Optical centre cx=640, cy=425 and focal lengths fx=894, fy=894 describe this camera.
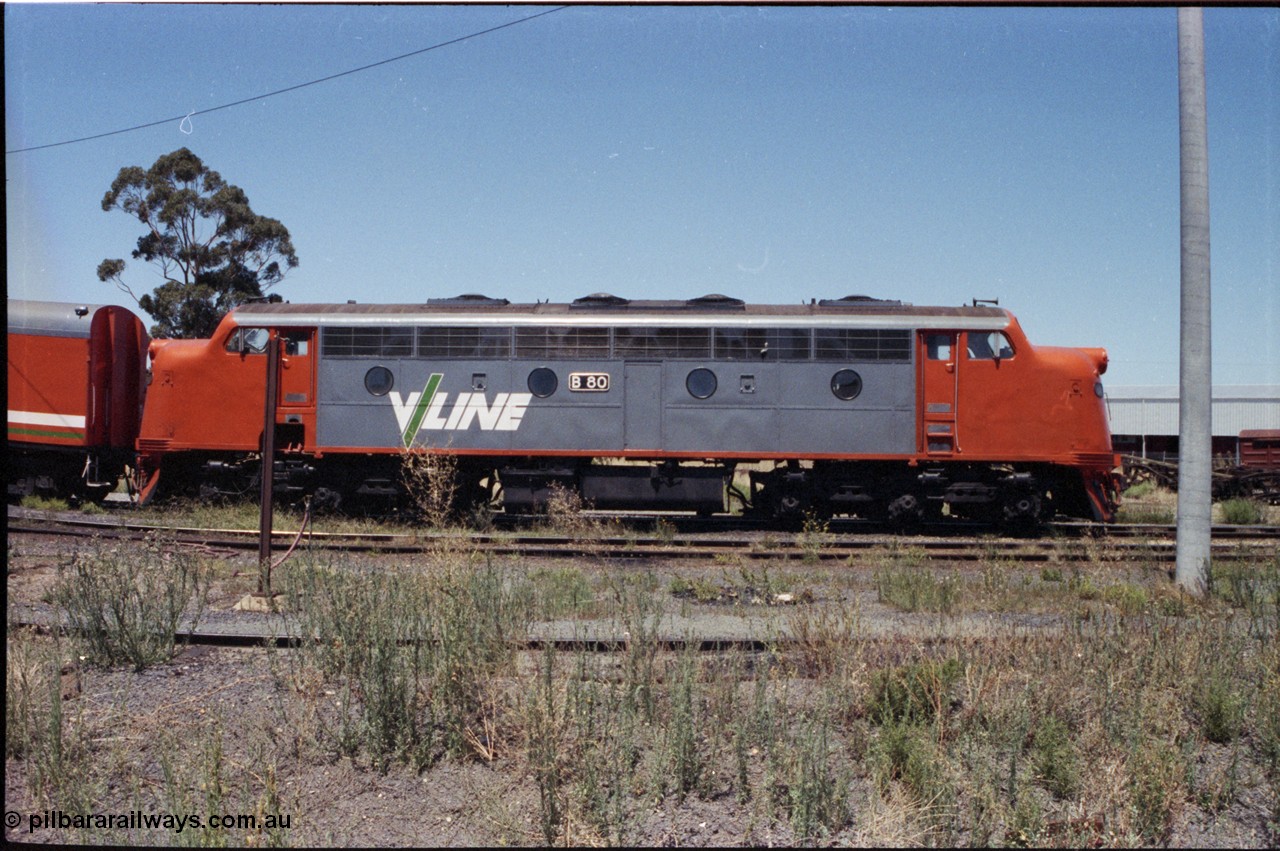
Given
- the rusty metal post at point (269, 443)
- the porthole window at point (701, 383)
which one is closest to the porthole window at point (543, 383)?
the porthole window at point (701, 383)

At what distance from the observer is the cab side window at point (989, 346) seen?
45.9ft

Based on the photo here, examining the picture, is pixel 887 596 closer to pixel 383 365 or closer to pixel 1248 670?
pixel 1248 670

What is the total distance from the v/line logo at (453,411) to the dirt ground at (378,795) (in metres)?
8.35

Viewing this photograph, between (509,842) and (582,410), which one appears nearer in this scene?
(509,842)

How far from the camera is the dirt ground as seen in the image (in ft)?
13.4

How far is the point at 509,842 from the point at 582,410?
10124 mm

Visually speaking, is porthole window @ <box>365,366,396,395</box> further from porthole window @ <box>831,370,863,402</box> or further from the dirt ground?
the dirt ground

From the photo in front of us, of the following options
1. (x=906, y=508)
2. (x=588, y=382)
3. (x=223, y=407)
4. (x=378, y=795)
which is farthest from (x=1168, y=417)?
(x=378, y=795)

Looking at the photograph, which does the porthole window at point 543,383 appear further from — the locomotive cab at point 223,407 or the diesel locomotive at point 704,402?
the locomotive cab at point 223,407

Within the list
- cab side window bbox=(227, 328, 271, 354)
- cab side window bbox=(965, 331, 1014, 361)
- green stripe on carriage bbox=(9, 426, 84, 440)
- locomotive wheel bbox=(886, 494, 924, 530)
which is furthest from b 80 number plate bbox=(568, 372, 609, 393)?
green stripe on carriage bbox=(9, 426, 84, 440)

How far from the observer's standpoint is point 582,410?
45.8 ft

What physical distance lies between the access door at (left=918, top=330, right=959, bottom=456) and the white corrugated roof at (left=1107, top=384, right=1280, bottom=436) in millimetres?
20335

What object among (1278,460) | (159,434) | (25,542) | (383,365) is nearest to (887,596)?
(383,365)

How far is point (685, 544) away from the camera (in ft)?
40.5
